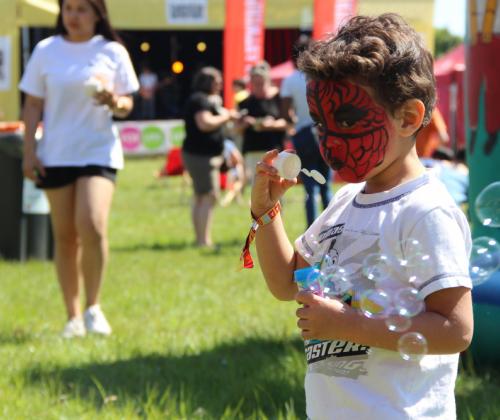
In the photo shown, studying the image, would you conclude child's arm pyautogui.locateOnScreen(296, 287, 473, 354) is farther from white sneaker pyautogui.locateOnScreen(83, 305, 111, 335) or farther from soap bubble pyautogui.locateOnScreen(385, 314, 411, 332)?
white sneaker pyautogui.locateOnScreen(83, 305, 111, 335)

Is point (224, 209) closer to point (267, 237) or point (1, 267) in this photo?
point (1, 267)

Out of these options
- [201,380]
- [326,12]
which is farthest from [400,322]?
[326,12]

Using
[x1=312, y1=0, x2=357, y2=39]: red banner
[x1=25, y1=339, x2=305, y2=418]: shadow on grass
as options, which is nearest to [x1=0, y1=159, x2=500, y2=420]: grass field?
[x1=25, y1=339, x2=305, y2=418]: shadow on grass

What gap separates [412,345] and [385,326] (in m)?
0.07

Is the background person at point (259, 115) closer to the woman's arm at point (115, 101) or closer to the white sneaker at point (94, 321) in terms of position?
the woman's arm at point (115, 101)

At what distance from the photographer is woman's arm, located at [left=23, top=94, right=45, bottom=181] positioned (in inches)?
194

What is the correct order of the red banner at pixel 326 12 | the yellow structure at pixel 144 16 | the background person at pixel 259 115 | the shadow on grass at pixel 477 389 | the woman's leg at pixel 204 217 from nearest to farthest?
the shadow on grass at pixel 477 389, the woman's leg at pixel 204 217, the background person at pixel 259 115, the red banner at pixel 326 12, the yellow structure at pixel 144 16

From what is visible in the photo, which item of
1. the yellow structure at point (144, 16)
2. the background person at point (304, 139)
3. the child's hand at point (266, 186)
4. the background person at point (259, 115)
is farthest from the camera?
the yellow structure at point (144, 16)

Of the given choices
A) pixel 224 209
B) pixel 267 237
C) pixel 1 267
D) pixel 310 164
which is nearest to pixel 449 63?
pixel 224 209

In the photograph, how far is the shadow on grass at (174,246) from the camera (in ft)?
28.7

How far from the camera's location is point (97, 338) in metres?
4.95

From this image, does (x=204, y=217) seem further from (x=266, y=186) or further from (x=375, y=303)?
(x=375, y=303)

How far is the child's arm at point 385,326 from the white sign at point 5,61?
1781 cm

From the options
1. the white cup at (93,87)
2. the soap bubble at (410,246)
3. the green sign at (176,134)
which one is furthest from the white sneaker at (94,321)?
the green sign at (176,134)
